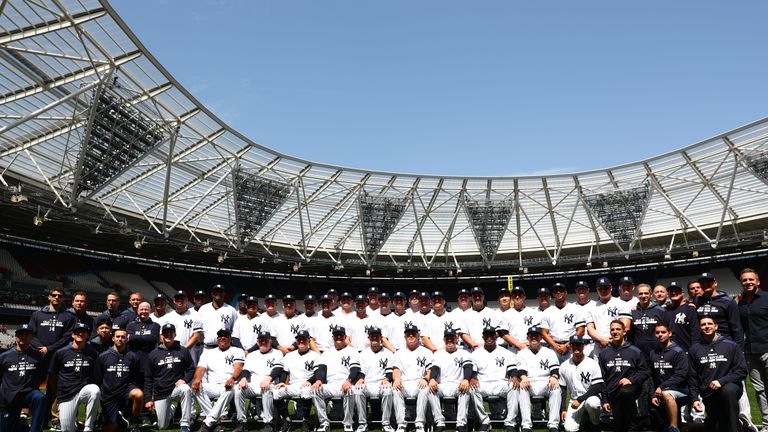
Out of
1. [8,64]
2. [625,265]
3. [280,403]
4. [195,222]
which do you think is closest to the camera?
[280,403]

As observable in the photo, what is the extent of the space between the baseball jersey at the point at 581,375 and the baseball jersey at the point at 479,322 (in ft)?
4.90

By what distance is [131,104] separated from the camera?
19.1 m

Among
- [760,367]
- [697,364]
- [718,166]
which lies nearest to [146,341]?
[697,364]

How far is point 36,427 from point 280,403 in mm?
3527

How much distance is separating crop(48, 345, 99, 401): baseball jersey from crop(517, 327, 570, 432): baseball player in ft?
21.8

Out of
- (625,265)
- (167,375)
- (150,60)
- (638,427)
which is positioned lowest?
(638,427)

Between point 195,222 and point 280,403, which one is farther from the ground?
point 195,222

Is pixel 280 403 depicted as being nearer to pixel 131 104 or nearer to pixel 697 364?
pixel 697 364

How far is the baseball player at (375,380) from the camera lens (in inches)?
356

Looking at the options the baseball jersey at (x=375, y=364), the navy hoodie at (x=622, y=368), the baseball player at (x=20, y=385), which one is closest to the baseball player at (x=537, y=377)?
the navy hoodie at (x=622, y=368)

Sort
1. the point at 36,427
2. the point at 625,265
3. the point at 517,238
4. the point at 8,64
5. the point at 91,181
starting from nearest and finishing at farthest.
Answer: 1. the point at 36,427
2. the point at 8,64
3. the point at 91,181
4. the point at 517,238
5. the point at 625,265

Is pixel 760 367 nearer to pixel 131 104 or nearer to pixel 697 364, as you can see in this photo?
pixel 697 364

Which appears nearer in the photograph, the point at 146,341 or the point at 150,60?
the point at 146,341

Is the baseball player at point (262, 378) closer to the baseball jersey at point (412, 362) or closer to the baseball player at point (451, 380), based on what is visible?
the baseball jersey at point (412, 362)
